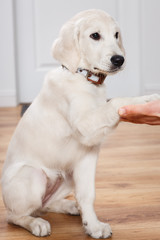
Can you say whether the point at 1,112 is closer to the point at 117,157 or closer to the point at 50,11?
the point at 50,11

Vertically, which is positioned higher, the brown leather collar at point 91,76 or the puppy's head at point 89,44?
the puppy's head at point 89,44

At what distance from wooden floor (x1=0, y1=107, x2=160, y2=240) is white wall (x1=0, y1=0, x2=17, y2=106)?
1404mm

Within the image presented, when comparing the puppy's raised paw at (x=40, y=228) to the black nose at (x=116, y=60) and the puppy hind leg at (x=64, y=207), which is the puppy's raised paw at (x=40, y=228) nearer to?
the puppy hind leg at (x=64, y=207)

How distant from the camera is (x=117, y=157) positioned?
2.64 metres

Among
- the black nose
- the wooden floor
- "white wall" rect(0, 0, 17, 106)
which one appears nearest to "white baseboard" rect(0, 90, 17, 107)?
"white wall" rect(0, 0, 17, 106)

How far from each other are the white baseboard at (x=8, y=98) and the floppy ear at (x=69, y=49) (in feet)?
9.51

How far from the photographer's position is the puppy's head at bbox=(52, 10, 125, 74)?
1.62m

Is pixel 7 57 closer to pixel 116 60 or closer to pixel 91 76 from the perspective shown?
pixel 91 76

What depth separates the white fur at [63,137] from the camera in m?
1.60

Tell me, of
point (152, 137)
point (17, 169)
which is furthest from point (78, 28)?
point (152, 137)

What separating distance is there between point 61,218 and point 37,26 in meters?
3.04

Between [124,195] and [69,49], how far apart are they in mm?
747

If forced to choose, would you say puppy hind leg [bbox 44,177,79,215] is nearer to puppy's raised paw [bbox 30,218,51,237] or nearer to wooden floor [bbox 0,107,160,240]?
wooden floor [bbox 0,107,160,240]

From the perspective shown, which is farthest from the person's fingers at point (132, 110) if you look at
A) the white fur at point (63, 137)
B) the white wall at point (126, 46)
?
the white wall at point (126, 46)
